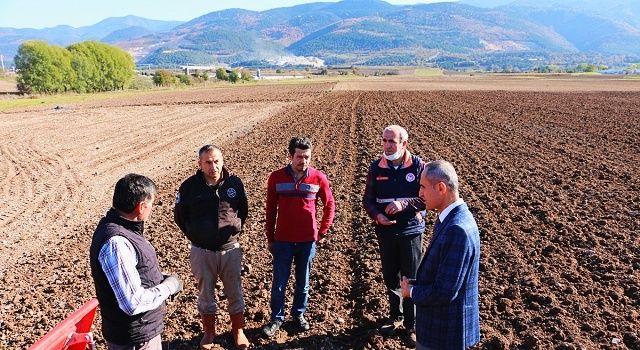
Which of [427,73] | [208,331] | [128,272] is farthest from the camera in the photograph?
[427,73]

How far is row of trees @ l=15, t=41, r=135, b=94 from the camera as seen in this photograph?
5916 cm

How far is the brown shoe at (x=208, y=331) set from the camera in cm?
475

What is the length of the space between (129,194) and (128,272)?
0.43m

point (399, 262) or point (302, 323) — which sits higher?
point (399, 262)

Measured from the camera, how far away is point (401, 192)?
15.4 feet

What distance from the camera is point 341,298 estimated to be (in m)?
5.88

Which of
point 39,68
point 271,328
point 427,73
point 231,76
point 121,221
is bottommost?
point 271,328

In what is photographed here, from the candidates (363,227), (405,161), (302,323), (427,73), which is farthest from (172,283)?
(427,73)

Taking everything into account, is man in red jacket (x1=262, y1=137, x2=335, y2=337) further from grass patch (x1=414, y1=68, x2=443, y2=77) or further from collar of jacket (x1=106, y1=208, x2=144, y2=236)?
grass patch (x1=414, y1=68, x2=443, y2=77)

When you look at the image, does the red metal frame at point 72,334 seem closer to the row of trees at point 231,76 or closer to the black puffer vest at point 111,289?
the black puffer vest at point 111,289

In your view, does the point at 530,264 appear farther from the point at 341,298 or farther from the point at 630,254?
the point at 341,298

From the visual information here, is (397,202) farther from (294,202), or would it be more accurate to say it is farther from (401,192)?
(294,202)

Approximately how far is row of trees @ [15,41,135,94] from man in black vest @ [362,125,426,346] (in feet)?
208

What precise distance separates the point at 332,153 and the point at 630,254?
8741 mm
